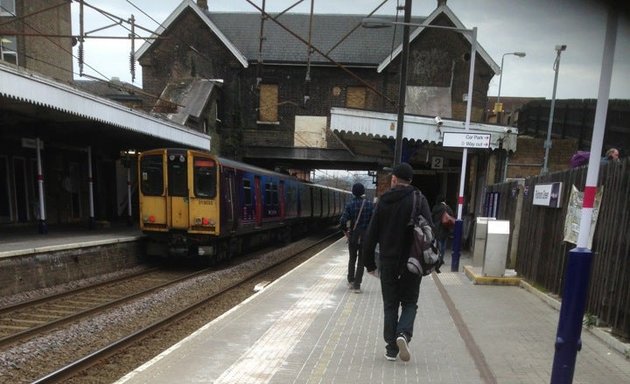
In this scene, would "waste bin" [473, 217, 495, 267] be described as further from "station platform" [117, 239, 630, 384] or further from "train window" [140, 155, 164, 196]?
"train window" [140, 155, 164, 196]

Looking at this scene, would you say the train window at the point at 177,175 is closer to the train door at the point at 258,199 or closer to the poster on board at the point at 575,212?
the train door at the point at 258,199

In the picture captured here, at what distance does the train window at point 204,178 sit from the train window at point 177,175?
0.30 m

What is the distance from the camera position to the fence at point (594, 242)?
4.96 metres

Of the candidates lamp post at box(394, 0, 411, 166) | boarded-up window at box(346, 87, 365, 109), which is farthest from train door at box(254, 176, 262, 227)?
boarded-up window at box(346, 87, 365, 109)

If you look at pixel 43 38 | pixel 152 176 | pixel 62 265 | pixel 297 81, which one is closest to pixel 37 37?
pixel 43 38

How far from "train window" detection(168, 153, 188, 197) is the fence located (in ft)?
27.5

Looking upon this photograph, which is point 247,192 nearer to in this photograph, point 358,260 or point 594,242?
point 358,260

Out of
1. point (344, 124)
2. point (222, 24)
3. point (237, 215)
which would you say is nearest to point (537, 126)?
point (344, 124)

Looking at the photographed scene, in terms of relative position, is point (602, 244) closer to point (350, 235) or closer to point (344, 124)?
point (350, 235)

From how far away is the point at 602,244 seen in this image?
214 inches

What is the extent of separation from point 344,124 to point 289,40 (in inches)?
588

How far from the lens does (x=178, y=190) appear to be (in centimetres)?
1241

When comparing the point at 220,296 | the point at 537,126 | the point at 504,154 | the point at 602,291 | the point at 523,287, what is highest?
the point at 537,126

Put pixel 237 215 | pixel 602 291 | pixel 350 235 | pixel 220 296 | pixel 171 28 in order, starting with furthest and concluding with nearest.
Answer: pixel 171 28
pixel 237 215
pixel 220 296
pixel 350 235
pixel 602 291
